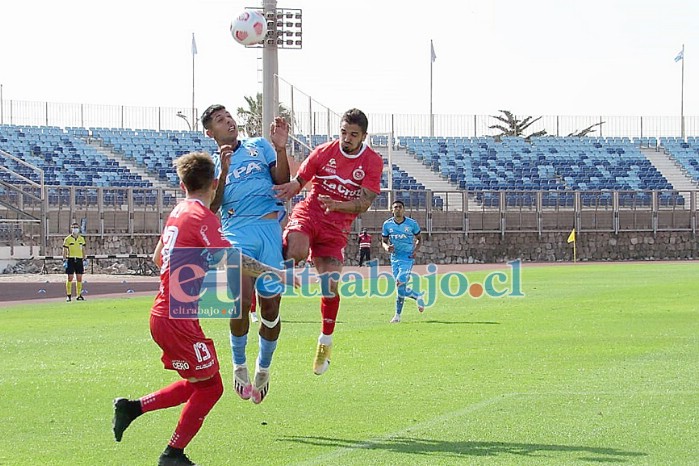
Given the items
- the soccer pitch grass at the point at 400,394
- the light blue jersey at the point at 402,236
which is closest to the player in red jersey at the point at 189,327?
the soccer pitch grass at the point at 400,394

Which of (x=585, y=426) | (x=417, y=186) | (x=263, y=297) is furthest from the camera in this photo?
(x=417, y=186)

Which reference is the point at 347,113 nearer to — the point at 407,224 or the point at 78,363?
the point at 78,363

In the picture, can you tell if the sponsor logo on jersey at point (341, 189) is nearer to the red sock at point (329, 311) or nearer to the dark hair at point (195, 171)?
the red sock at point (329, 311)

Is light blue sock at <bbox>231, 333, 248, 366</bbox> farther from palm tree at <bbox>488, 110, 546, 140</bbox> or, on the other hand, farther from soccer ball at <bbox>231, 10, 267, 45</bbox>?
palm tree at <bbox>488, 110, 546, 140</bbox>

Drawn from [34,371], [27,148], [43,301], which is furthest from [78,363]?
[27,148]

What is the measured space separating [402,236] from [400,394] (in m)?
11.7

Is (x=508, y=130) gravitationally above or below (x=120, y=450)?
above

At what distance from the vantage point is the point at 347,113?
34.7ft

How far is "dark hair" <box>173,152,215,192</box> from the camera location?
7.61 meters

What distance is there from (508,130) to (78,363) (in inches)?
3013

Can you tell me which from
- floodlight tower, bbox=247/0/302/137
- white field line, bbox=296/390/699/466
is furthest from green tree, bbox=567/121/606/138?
white field line, bbox=296/390/699/466

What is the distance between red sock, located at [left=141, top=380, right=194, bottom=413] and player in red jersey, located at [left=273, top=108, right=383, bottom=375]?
2.80m

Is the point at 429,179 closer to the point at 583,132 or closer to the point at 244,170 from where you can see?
the point at 583,132

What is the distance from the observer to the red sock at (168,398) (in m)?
7.72
